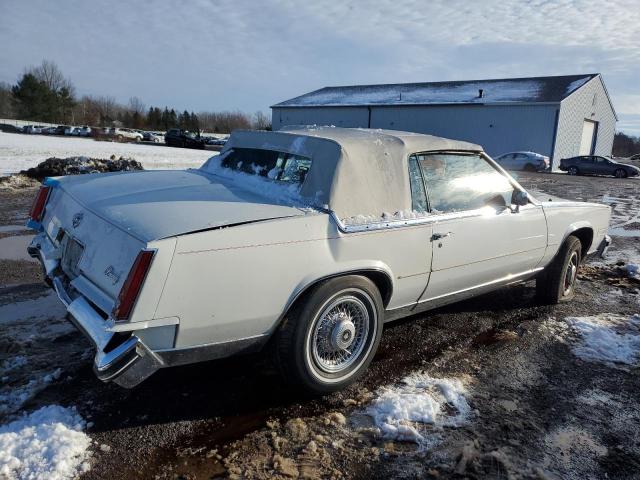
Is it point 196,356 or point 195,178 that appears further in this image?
point 195,178

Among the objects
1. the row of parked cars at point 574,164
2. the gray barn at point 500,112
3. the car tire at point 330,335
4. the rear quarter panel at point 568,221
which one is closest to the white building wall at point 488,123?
the gray barn at point 500,112

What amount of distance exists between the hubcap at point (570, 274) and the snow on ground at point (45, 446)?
4.52 meters

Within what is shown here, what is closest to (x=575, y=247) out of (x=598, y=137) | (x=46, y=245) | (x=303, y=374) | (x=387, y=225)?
(x=387, y=225)

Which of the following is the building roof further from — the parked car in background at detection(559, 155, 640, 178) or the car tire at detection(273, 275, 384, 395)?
the car tire at detection(273, 275, 384, 395)

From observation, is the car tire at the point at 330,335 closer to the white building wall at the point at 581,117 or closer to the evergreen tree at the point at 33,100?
the white building wall at the point at 581,117

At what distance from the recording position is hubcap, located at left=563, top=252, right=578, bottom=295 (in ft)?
16.6

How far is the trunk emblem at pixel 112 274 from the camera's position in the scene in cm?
253

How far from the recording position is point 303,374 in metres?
2.93

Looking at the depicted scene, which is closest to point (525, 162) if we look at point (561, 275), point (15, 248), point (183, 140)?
point (183, 140)

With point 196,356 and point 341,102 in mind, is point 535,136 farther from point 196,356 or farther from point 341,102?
point 196,356

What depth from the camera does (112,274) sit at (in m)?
2.57

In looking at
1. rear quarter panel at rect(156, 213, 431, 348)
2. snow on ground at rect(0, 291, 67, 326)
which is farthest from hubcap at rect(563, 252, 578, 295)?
snow on ground at rect(0, 291, 67, 326)

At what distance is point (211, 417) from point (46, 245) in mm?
1779

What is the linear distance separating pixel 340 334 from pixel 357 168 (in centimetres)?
106
